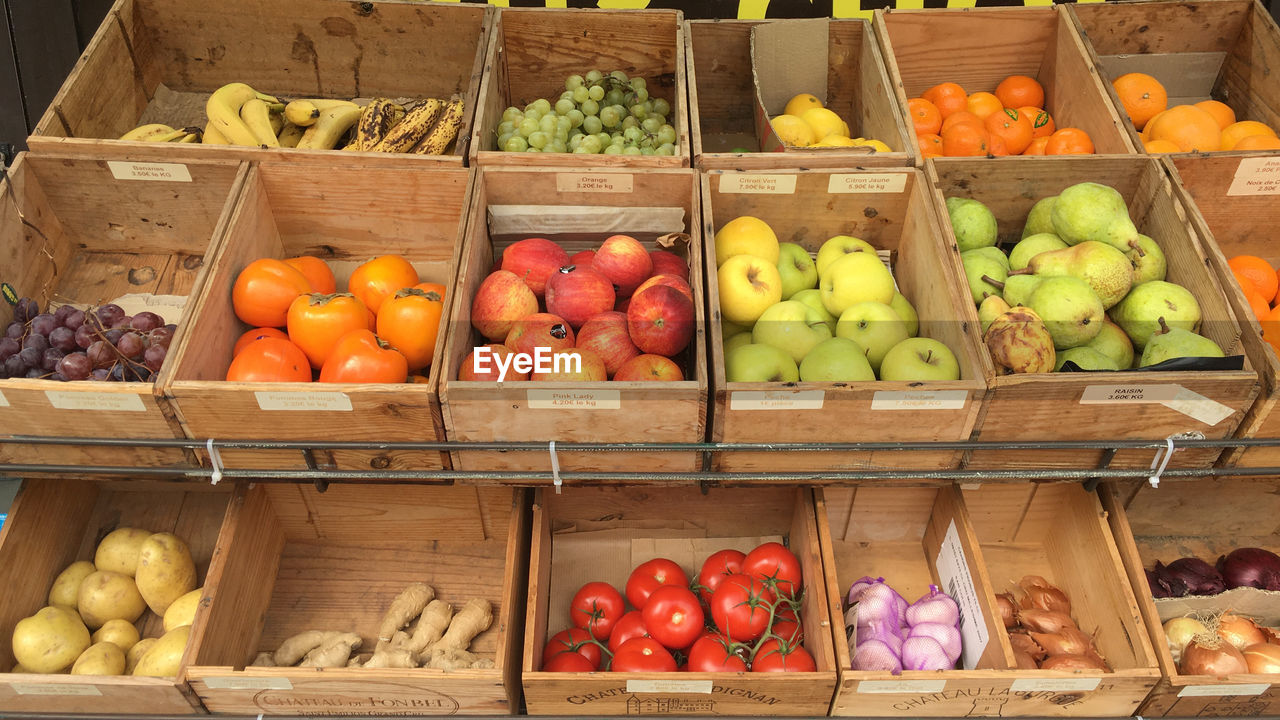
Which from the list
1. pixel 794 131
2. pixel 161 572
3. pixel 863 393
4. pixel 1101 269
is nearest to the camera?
pixel 863 393

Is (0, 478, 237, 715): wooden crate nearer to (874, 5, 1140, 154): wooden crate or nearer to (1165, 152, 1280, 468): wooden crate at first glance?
(1165, 152, 1280, 468): wooden crate

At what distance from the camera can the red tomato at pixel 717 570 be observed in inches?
74.9

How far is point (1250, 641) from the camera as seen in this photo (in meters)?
1.78

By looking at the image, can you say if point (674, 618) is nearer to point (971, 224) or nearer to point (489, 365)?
→ point (489, 365)

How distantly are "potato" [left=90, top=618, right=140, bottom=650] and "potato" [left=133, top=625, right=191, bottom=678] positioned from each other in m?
0.11

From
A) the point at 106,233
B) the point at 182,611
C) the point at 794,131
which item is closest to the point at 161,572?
the point at 182,611

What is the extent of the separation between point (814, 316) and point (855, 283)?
0.13m

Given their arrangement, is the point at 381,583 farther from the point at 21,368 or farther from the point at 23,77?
the point at 23,77

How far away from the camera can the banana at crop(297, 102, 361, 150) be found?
2.33 meters

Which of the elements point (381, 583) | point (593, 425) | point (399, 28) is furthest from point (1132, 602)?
point (399, 28)

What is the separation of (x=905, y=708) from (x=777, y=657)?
0.27 m

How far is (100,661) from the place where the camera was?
5.64ft

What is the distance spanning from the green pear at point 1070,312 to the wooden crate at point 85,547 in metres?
1.85

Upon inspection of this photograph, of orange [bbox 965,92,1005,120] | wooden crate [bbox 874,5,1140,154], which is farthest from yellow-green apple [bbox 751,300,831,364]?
orange [bbox 965,92,1005,120]
